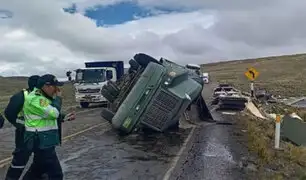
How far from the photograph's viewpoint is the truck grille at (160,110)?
1262 cm

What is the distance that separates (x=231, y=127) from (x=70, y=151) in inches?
290

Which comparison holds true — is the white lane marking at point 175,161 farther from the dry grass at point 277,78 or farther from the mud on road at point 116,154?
the dry grass at point 277,78

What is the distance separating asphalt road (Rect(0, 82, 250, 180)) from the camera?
318 inches

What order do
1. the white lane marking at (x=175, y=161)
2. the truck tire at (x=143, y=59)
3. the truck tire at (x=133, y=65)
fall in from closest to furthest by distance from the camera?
the white lane marking at (x=175, y=161), the truck tire at (x=143, y=59), the truck tire at (x=133, y=65)

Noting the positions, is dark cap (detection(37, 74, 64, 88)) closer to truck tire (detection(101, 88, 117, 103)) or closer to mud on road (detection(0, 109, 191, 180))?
mud on road (detection(0, 109, 191, 180))

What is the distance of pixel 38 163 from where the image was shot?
5.53 meters

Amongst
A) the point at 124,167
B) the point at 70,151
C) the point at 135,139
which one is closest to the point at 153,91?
the point at 135,139

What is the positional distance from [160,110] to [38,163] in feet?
24.1

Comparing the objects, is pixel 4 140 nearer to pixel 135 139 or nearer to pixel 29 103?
pixel 135 139

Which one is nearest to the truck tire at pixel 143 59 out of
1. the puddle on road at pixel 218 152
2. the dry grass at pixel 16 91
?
the dry grass at pixel 16 91

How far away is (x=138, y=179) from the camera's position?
7.61 m

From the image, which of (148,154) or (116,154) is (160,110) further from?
(116,154)

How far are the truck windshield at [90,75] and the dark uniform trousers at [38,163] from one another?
21.8 metres

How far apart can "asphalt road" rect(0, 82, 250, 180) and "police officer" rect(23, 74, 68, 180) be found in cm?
233
